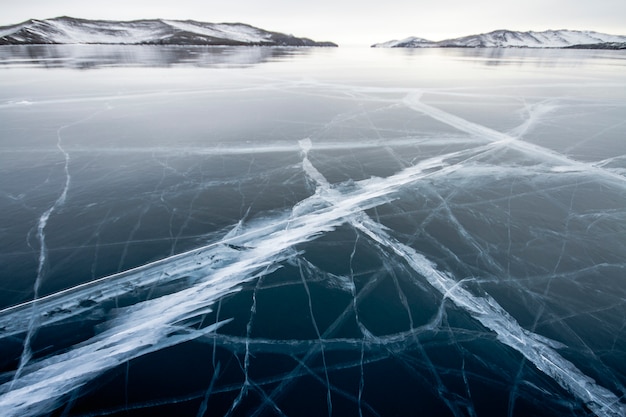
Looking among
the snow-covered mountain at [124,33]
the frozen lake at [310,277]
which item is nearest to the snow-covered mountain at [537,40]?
the snow-covered mountain at [124,33]

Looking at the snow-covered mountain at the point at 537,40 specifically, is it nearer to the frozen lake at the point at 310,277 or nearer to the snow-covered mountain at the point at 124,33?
the snow-covered mountain at the point at 124,33

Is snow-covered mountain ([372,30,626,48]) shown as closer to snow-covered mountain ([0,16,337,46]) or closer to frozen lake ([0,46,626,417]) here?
snow-covered mountain ([0,16,337,46])

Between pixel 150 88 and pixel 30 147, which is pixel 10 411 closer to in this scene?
pixel 30 147

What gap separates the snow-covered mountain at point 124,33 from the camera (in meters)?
74.5

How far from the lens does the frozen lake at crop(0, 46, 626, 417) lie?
6.81 ft

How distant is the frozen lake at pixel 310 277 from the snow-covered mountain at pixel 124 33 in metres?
92.6

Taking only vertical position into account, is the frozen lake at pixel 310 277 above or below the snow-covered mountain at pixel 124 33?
below

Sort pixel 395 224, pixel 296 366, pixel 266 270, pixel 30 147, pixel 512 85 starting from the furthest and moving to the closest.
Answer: pixel 512 85 < pixel 30 147 < pixel 395 224 < pixel 266 270 < pixel 296 366

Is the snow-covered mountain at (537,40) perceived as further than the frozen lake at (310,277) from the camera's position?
Yes

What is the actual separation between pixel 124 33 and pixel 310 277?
11557cm

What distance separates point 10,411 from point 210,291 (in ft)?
4.67

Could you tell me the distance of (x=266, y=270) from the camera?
3.09m

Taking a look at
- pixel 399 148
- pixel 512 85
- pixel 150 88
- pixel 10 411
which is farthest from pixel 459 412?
pixel 512 85

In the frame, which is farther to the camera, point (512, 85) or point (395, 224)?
point (512, 85)
